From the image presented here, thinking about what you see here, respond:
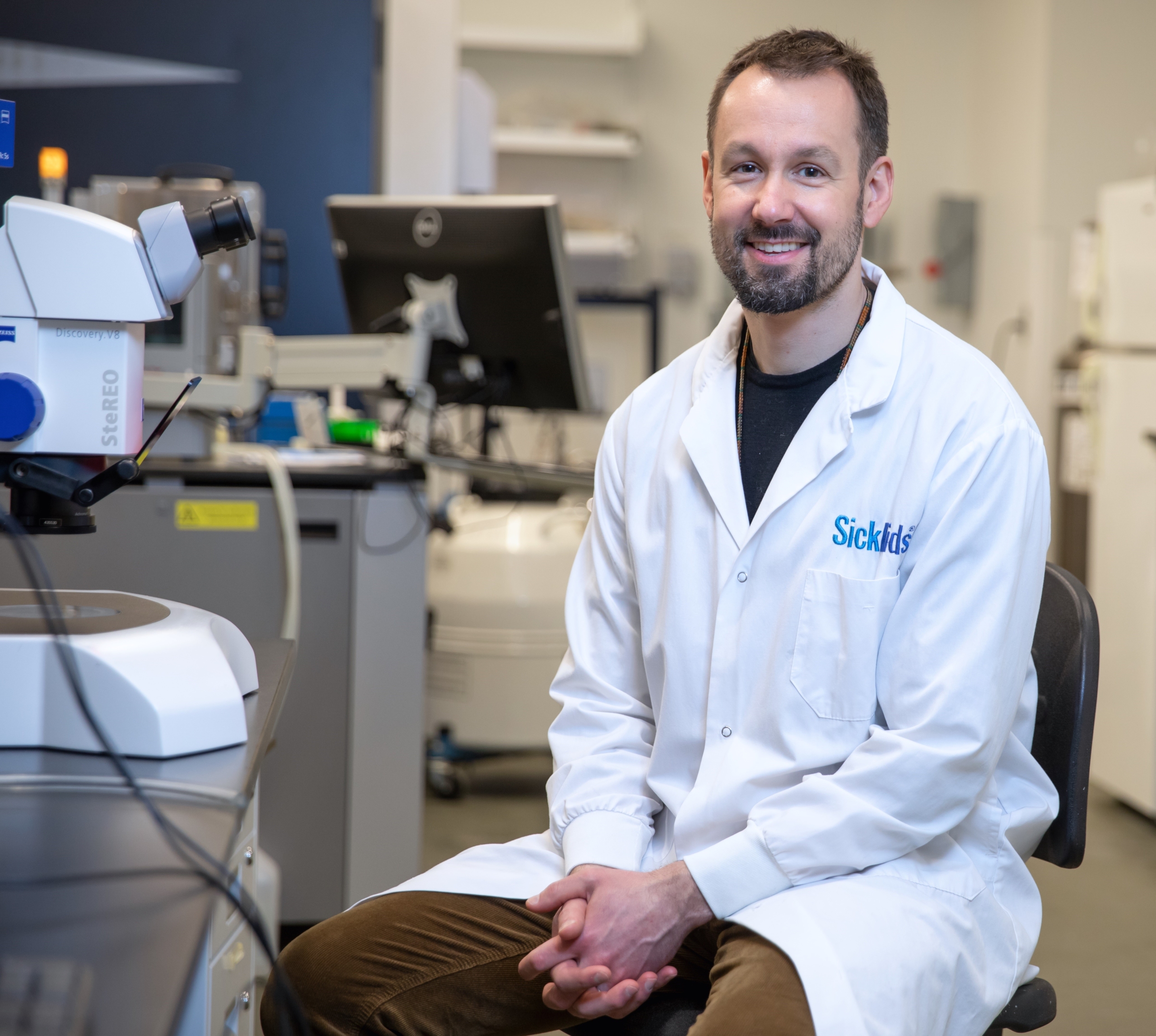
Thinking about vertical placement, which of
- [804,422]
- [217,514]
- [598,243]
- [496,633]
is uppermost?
[598,243]

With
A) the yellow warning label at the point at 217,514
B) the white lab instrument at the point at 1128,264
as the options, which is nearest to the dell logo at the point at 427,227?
the yellow warning label at the point at 217,514

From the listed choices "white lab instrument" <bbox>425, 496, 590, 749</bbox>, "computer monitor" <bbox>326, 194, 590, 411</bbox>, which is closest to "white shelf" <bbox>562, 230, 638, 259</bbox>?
"white lab instrument" <bbox>425, 496, 590, 749</bbox>

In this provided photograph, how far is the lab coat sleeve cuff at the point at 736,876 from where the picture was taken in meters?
1.05

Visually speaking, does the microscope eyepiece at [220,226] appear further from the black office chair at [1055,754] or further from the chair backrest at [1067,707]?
the chair backrest at [1067,707]

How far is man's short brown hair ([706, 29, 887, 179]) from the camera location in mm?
1232

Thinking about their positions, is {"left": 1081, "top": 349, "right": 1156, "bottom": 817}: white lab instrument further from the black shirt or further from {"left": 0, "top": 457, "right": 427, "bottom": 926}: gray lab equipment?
the black shirt

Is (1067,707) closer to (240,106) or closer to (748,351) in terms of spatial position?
(748,351)

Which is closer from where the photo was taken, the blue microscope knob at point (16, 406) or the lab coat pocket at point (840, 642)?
the blue microscope knob at point (16, 406)

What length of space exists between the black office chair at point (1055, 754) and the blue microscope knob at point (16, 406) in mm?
702

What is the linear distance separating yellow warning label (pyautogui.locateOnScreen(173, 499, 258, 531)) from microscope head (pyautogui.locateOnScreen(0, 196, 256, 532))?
114 cm

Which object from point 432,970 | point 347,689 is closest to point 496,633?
point 347,689

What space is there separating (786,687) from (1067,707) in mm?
283

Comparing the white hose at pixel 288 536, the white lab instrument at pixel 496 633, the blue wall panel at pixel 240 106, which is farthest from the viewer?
the blue wall panel at pixel 240 106

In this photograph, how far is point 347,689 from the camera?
7.13 feet
